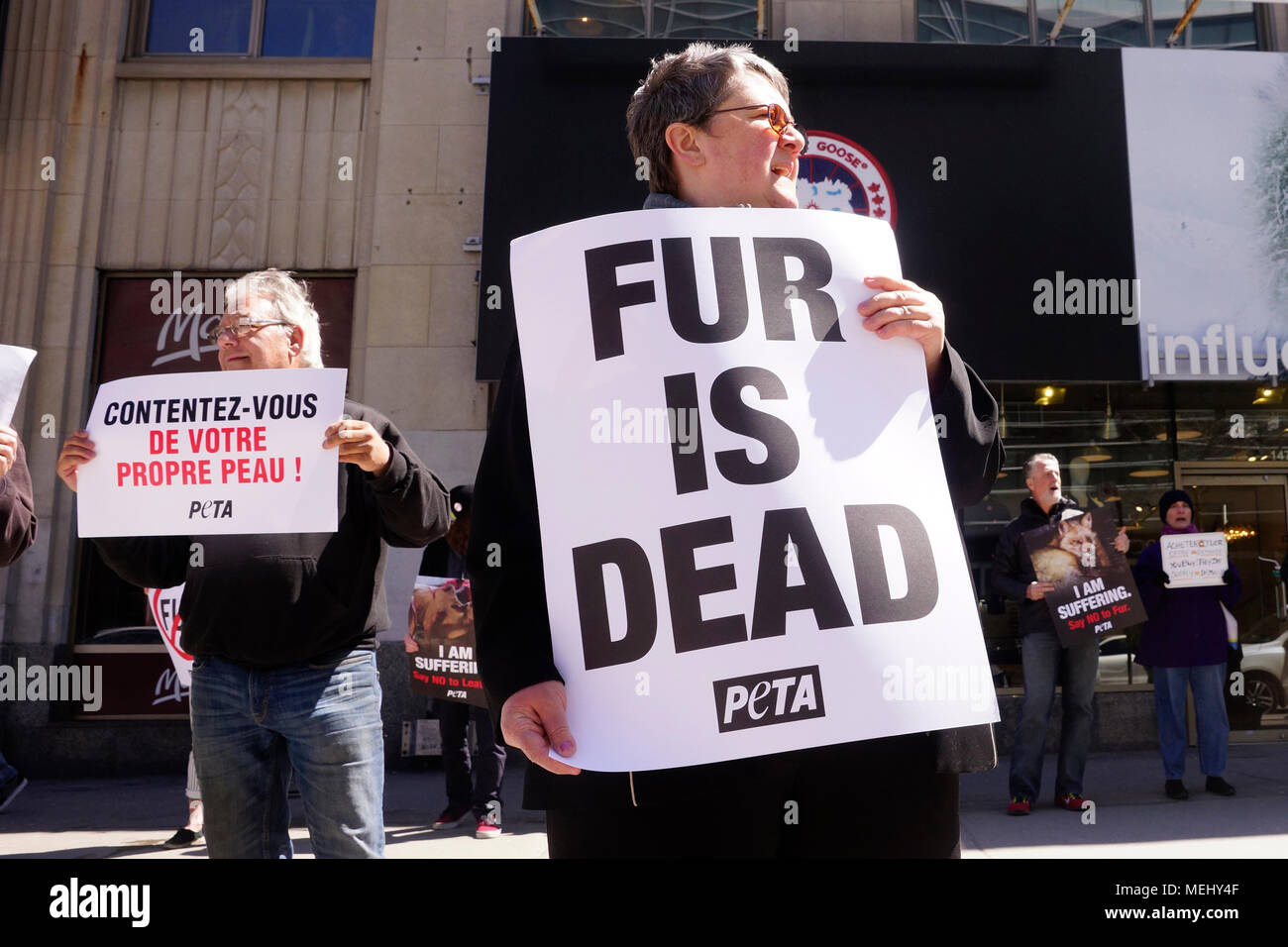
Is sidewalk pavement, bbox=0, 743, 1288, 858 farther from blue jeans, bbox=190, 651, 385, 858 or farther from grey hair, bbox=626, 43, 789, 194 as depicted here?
grey hair, bbox=626, 43, 789, 194

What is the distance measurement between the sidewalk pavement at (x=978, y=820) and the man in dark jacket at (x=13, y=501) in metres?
2.64

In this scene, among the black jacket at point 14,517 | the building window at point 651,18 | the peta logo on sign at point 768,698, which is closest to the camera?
the peta logo on sign at point 768,698

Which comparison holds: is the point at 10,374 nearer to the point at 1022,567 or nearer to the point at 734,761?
the point at 734,761

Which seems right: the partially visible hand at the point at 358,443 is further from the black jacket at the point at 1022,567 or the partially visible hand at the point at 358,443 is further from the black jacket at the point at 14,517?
the black jacket at the point at 1022,567

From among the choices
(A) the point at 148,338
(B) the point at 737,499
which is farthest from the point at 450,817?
(A) the point at 148,338

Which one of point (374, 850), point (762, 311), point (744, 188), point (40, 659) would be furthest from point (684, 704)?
point (40, 659)

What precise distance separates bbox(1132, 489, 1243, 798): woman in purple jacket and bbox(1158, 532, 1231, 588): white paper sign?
0.08 m

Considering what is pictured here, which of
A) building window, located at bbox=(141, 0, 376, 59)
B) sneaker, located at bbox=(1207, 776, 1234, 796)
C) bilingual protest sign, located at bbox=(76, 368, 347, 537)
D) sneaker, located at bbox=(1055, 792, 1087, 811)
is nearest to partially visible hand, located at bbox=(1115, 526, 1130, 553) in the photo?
sneaker, located at bbox=(1055, 792, 1087, 811)

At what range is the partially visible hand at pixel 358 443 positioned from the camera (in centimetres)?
276

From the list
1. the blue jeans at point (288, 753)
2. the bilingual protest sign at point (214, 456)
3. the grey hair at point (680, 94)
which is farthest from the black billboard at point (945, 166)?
the grey hair at point (680, 94)

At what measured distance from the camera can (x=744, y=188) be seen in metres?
1.79

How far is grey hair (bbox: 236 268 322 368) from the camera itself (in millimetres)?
3182
